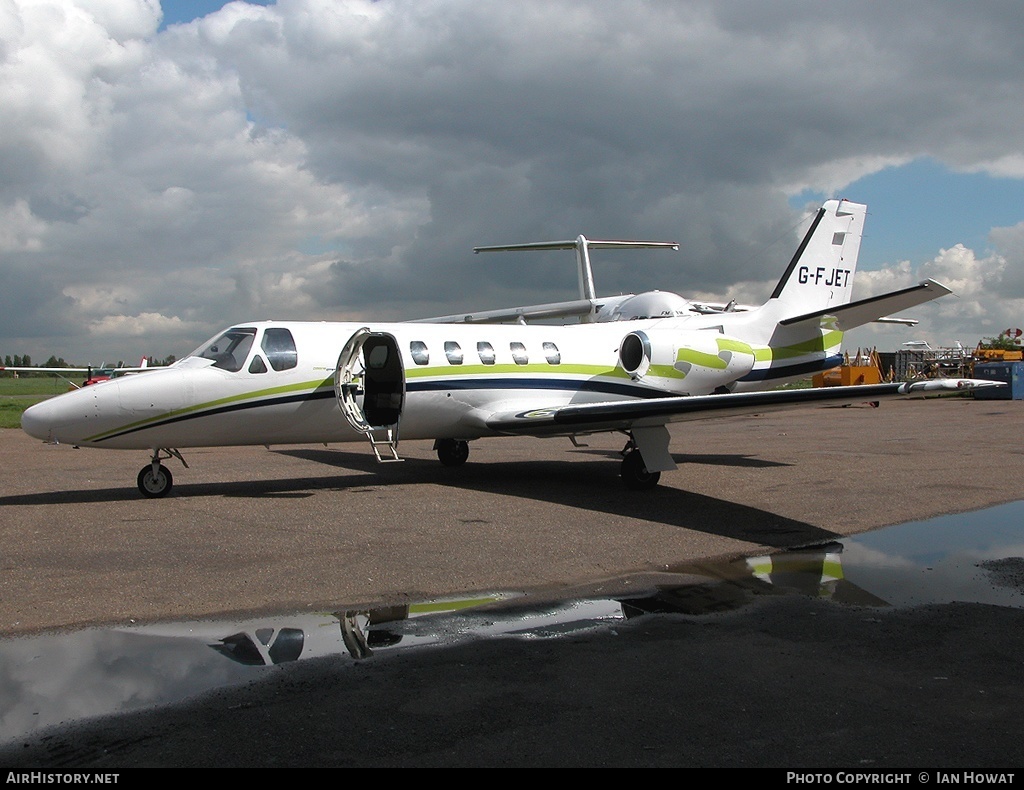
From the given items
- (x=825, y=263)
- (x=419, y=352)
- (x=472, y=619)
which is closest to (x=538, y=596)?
(x=472, y=619)

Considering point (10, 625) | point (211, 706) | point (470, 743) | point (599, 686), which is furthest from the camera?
point (10, 625)

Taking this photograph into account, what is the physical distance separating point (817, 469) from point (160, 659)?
39.9ft

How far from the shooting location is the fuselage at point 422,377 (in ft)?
37.8

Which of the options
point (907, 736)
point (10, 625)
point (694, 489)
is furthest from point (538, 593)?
point (694, 489)

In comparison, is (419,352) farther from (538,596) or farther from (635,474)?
(538,596)

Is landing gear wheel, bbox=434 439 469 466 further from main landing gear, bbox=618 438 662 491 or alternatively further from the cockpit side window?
the cockpit side window

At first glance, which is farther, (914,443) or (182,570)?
(914,443)

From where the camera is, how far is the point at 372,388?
15391mm

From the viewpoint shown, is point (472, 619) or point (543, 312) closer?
point (472, 619)

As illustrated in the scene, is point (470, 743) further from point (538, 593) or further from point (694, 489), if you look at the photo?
point (694, 489)

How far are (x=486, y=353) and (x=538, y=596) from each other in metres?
7.83

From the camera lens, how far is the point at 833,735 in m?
4.22

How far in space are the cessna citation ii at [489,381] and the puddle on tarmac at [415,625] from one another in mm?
1947

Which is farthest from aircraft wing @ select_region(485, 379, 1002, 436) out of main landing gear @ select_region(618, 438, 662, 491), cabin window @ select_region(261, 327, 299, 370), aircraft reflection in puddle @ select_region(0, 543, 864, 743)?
cabin window @ select_region(261, 327, 299, 370)
